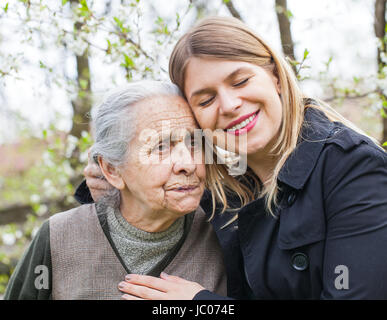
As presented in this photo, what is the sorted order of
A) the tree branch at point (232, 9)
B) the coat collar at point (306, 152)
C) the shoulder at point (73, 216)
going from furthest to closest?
the tree branch at point (232, 9) → the shoulder at point (73, 216) → the coat collar at point (306, 152)

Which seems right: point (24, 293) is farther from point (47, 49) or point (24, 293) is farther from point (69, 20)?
point (47, 49)

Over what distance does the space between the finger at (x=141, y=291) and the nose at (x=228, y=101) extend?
97 cm

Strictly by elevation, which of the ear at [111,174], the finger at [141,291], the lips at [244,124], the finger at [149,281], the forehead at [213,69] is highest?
the forehead at [213,69]

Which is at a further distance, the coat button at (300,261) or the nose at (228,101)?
the nose at (228,101)

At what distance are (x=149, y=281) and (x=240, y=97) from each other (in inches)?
41.5

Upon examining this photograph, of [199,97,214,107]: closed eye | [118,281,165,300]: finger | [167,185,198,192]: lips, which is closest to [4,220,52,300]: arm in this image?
[118,281,165,300]: finger

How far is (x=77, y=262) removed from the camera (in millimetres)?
2314


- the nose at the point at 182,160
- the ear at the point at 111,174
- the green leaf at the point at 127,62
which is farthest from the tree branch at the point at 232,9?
the ear at the point at 111,174

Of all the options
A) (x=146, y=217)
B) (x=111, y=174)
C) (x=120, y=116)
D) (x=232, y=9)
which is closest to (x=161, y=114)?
(x=120, y=116)

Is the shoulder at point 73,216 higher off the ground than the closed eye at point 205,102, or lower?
lower

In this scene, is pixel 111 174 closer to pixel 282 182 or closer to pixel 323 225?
pixel 282 182

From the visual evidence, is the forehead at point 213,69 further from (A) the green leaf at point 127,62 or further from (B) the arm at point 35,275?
(B) the arm at point 35,275

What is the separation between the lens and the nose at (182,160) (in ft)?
7.15

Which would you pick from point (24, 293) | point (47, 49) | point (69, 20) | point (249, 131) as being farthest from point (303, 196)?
point (47, 49)
